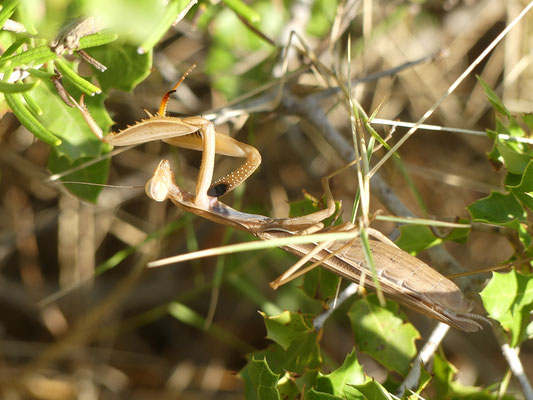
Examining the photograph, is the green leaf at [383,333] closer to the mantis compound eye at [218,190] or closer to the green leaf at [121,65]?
the mantis compound eye at [218,190]

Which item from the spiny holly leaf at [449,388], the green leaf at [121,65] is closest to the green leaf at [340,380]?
the spiny holly leaf at [449,388]

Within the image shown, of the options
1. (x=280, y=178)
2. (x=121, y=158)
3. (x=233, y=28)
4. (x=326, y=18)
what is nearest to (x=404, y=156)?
(x=280, y=178)

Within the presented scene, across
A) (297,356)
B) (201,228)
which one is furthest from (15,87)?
(201,228)

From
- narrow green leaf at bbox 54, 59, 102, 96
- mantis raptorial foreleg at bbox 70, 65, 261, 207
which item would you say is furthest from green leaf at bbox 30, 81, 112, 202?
narrow green leaf at bbox 54, 59, 102, 96

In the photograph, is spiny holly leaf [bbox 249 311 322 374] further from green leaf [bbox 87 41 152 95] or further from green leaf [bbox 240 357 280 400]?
green leaf [bbox 87 41 152 95]

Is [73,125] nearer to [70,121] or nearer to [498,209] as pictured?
[70,121]

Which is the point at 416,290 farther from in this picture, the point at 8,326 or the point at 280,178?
the point at 8,326
